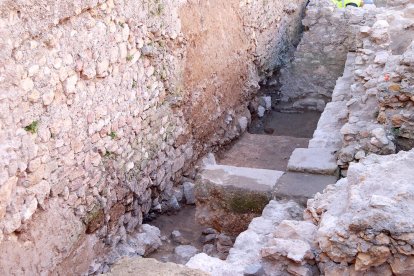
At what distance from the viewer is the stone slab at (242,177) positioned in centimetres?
442

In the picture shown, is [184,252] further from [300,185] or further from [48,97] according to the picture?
[48,97]

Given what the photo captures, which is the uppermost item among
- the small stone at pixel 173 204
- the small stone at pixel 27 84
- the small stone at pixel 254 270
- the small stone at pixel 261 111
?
the small stone at pixel 27 84

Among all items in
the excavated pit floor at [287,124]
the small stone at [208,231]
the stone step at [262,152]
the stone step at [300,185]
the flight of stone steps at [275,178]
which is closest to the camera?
the flight of stone steps at [275,178]

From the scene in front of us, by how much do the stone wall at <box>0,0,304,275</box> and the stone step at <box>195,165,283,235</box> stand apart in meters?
0.70

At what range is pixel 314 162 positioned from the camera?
4574 mm

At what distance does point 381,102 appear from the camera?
4375mm

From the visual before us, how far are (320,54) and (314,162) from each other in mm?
3967

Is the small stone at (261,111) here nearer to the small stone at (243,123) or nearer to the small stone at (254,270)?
the small stone at (243,123)

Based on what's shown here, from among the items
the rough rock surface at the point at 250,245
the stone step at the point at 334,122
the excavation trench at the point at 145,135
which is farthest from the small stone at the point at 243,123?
the rough rock surface at the point at 250,245

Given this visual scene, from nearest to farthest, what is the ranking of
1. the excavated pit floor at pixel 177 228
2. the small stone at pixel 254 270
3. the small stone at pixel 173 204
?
1. the small stone at pixel 254 270
2. the excavated pit floor at pixel 177 228
3. the small stone at pixel 173 204

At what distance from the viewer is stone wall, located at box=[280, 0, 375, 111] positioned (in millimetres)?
8086

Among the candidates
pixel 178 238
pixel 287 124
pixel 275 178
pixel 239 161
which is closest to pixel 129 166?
pixel 178 238

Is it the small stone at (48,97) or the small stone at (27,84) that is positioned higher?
the small stone at (27,84)

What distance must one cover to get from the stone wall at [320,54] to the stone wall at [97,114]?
1.94 meters
